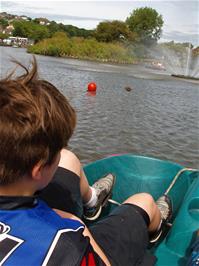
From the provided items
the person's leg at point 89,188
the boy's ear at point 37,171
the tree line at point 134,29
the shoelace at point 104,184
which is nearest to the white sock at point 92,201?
the person's leg at point 89,188

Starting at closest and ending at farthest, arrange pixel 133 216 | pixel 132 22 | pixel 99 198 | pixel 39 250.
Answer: pixel 39 250 < pixel 133 216 < pixel 99 198 < pixel 132 22

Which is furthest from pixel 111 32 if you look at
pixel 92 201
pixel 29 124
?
pixel 29 124

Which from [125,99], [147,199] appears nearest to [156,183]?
[147,199]

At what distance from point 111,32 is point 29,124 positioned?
52420 millimetres

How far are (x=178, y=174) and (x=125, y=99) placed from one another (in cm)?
863

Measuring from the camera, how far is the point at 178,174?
118 inches

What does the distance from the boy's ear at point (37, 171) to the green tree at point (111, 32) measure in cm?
5125

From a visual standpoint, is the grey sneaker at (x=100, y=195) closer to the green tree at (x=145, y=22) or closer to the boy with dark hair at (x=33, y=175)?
the boy with dark hair at (x=33, y=175)

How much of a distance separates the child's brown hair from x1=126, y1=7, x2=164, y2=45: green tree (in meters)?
58.4

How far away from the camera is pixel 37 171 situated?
1.13m

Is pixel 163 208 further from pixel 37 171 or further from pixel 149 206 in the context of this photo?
pixel 37 171

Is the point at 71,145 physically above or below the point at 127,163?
below

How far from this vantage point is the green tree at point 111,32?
51.2 m

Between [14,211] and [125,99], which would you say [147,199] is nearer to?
[14,211]
